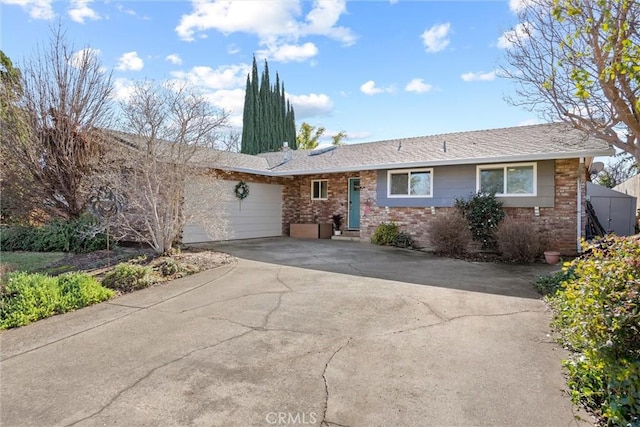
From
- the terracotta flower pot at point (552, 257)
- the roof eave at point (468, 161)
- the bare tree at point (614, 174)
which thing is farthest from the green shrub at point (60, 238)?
the bare tree at point (614, 174)

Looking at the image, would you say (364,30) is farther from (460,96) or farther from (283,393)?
(283,393)

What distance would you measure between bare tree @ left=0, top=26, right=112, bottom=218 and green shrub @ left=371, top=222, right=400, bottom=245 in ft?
29.1

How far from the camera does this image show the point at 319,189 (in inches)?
615

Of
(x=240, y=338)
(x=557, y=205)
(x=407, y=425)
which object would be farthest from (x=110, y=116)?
(x=557, y=205)

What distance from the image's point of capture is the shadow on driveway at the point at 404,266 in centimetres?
661

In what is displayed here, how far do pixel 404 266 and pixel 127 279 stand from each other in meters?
5.79

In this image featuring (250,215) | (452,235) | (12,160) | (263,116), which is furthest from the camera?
(263,116)

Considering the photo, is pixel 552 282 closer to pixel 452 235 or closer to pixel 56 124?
pixel 452 235

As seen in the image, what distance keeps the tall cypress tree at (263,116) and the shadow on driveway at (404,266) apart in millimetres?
21332

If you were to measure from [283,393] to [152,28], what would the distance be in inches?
393

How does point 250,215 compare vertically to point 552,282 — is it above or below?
above

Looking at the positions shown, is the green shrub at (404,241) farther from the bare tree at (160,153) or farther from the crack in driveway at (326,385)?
the crack in driveway at (326,385)

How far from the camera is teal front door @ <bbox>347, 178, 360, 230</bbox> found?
14620 millimetres

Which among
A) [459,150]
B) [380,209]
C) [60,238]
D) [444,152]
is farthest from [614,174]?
[60,238]
